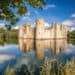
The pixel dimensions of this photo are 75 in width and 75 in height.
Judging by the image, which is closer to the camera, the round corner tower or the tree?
the tree

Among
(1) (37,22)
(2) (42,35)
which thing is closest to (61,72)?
(1) (37,22)

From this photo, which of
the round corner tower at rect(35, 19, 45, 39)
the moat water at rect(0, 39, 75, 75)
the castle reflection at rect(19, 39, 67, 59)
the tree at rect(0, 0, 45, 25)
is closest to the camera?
the tree at rect(0, 0, 45, 25)

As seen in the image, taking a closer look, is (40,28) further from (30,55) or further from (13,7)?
(13,7)

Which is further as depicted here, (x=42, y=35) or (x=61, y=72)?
(x=42, y=35)

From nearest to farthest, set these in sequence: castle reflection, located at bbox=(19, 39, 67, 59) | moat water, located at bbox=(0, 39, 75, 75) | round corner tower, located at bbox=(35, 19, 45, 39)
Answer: moat water, located at bbox=(0, 39, 75, 75) < castle reflection, located at bbox=(19, 39, 67, 59) < round corner tower, located at bbox=(35, 19, 45, 39)

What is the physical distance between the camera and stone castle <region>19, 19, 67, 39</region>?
382 feet

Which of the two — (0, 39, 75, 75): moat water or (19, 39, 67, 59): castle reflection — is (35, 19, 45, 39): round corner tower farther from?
(0, 39, 75, 75): moat water

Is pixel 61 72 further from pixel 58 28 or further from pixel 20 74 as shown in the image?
pixel 58 28

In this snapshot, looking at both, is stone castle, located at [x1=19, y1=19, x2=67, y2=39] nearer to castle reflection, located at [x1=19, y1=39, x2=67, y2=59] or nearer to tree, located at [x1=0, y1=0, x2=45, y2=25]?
castle reflection, located at [x1=19, y1=39, x2=67, y2=59]

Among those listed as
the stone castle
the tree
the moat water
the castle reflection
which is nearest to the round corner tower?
the stone castle

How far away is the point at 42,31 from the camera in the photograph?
120 metres

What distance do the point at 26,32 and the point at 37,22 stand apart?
12.9 metres

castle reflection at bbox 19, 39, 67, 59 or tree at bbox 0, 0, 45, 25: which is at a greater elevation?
tree at bbox 0, 0, 45, 25

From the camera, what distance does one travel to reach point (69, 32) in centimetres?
13812
